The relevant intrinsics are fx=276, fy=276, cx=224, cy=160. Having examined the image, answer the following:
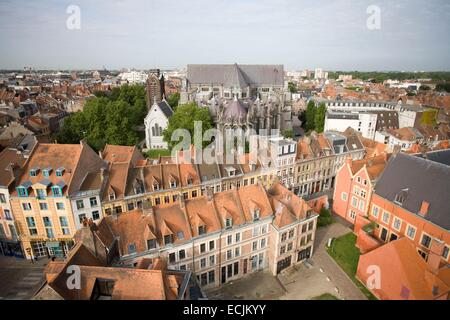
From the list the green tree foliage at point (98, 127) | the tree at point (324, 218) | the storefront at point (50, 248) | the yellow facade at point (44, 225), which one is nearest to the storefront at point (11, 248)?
the yellow facade at point (44, 225)

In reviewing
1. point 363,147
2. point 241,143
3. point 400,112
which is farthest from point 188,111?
point 400,112

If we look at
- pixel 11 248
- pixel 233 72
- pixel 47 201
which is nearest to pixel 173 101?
pixel 233 72

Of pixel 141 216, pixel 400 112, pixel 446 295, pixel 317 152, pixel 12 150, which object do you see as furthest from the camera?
pixel 400 112

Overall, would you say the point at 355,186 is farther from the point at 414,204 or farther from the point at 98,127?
the point at 98,127

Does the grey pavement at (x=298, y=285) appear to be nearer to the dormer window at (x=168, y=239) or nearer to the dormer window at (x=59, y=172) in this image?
the dormer window at (x=168, y=239)

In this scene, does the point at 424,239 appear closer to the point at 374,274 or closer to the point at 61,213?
the point at 374,274

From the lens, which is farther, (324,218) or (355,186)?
(324,218)

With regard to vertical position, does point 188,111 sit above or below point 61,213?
above

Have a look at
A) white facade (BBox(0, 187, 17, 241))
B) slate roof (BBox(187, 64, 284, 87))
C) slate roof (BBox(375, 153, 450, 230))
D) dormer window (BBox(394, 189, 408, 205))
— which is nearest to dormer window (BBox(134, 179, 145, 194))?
white facade (BBox(0, 187, 17, 241))
